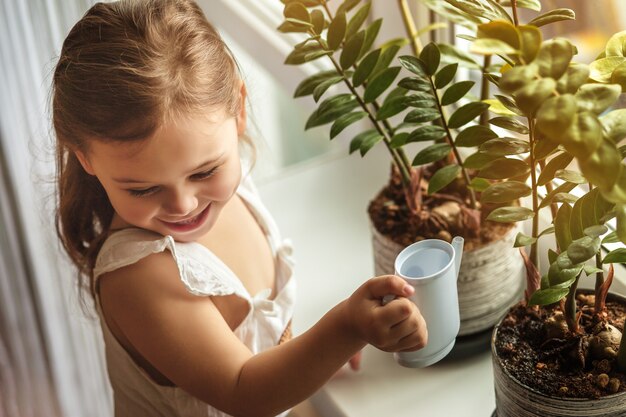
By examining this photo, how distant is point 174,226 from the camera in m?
0.88

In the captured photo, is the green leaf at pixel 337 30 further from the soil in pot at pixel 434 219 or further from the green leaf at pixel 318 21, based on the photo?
the soil in pot at pixel 434 219

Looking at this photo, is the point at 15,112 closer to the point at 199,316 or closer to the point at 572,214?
the point at 199,316

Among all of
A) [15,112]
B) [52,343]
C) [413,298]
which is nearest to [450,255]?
[413,298]

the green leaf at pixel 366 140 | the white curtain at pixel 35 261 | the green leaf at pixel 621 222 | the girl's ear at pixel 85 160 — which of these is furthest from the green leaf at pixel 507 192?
the white curtain at pixel 35 261

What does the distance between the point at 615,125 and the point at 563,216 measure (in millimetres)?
153

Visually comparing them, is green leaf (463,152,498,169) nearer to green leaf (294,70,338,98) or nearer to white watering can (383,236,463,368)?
white watering can (383,236,463,368)

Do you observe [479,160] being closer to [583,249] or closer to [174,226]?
[583,249]

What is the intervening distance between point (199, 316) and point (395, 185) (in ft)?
1.05

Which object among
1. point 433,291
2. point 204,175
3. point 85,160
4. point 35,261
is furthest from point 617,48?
point 35,261

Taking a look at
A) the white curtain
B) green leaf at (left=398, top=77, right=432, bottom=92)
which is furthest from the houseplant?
the white curtain

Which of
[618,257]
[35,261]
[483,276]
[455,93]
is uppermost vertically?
[455,93]

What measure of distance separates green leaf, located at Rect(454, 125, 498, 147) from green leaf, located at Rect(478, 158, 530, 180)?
0.04m

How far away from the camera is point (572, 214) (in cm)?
68

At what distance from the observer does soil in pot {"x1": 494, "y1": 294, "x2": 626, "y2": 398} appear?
2.35 ft
